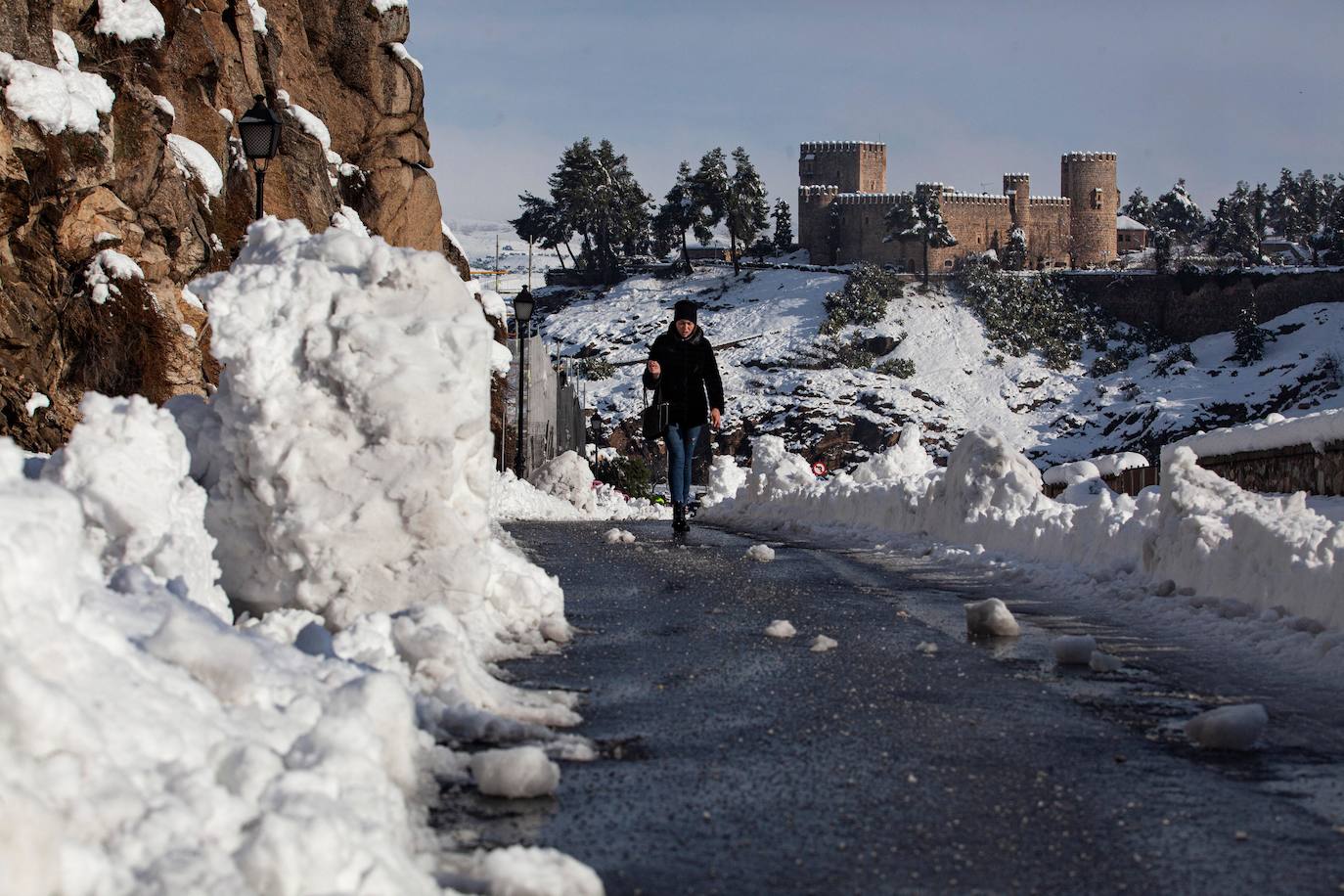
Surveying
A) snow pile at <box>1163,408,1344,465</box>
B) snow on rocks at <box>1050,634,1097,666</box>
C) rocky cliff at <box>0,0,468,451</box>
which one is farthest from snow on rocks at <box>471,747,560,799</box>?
rocky cliff at <box>0,0,468,451</box>

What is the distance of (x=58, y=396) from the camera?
18.2 m

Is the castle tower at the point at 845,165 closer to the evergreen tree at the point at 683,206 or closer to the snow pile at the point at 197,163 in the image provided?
the evergreen tree at the point at 683,206

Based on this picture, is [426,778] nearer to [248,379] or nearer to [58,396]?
[248,379]

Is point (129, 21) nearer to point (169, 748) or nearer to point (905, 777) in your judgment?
point (905, 777)

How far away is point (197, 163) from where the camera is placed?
947 inches

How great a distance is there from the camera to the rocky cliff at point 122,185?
17.8 metres

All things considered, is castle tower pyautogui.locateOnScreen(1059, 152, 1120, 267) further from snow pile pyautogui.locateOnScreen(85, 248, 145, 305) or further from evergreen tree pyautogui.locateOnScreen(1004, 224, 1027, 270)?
snow pile pyautogui.locateOnScreen(85, 248, 145, 305)

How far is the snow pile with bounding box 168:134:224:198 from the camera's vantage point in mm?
23594

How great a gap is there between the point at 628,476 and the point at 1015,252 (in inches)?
3014

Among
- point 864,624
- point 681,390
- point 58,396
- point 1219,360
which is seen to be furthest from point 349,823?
point 1219,360

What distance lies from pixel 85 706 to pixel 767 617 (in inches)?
227

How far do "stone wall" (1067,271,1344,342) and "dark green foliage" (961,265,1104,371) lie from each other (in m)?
2.12

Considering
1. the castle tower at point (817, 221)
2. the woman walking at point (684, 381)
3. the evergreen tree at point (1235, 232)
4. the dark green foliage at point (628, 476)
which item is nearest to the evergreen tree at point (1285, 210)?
the evergreen tree at point (1235, 232)

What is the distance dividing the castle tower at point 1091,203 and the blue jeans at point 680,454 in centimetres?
10921
